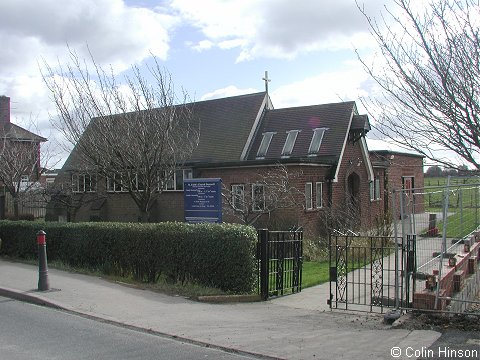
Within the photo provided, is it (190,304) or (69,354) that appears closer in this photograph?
(69,354)

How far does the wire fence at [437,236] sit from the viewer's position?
7871 millimetres

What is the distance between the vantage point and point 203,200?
527 inches

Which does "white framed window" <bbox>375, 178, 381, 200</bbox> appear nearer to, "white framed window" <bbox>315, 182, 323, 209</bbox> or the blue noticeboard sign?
"white framed window" <bbox>315, 182, 323, 209</bbox>

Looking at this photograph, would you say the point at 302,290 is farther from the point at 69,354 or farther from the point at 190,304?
the point at 69,354

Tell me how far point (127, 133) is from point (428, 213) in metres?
8.55

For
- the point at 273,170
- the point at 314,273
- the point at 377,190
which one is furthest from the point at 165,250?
the point at 377,190

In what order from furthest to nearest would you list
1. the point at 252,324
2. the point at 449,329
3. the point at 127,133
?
the point at 127,133 < the point at 252,324 < the point at 449,329

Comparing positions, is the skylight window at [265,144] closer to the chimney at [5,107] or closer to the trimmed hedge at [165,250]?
the trimmed hedge at [165,250]

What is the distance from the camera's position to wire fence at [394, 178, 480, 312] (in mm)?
7871

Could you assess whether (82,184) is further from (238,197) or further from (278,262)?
(278,262)

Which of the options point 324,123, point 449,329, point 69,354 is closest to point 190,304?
point 69,354

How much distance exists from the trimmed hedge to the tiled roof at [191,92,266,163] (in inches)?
513

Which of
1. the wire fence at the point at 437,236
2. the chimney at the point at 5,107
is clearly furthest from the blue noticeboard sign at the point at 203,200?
the chimney at the point at 5,107

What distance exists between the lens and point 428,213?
8.91 metres
